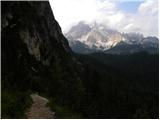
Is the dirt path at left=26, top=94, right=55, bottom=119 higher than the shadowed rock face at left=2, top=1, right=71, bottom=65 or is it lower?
lower

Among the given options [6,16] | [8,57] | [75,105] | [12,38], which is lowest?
[75,105]

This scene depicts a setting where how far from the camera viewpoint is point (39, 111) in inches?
601

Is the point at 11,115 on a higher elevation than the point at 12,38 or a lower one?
lower

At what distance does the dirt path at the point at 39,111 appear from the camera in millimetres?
13902

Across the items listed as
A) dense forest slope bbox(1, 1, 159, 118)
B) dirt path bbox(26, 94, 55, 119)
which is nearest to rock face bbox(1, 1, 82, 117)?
dense forest slope bbox(1, 1, 159, 118)

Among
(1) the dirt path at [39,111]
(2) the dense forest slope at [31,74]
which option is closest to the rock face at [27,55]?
(2) the dense forest slope at [31,74]

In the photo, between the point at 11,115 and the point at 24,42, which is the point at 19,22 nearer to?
the point at 24,42

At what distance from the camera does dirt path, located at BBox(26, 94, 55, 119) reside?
45.6 ft

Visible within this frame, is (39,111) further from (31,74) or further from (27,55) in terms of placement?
(27,55)

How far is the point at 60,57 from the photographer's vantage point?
56.4 metres

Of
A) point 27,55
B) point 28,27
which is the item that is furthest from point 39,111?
point 28,27

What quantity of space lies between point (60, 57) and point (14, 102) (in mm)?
43233

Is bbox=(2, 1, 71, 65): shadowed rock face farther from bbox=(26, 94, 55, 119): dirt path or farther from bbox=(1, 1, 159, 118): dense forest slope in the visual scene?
bbox=(26, 94, 55, 119): dirt path

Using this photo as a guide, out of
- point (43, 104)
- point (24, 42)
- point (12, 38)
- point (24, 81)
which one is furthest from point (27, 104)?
point (24, 42)
